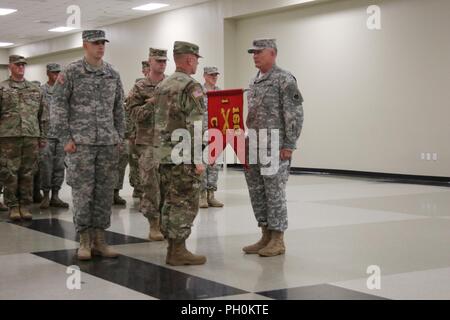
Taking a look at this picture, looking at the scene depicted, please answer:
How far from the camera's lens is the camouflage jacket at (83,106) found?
5.63m

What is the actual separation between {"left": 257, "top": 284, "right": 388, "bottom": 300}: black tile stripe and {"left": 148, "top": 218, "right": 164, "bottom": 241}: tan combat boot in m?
2.34

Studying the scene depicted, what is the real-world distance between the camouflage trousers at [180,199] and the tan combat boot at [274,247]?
0.79 meters

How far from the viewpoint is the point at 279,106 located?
19.2 ft

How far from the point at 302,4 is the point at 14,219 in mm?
9472

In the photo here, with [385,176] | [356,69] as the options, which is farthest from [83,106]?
[356,69]

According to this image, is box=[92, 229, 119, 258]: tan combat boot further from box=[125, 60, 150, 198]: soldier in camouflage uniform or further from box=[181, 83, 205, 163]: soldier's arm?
box=[125, 60, 150, 198]: soldier in camouflage uniform

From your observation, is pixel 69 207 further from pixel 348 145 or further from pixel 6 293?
pixel 348 145

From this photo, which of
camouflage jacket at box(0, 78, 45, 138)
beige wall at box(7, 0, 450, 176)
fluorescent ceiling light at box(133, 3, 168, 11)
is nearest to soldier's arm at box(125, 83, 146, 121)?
camouflage jacket at box(0, 78, 45, 138)

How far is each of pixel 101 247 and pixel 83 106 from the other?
1.24 metres

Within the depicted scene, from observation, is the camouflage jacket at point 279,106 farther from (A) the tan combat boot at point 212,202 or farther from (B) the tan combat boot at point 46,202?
(B) the tan combat boot at point 46,202

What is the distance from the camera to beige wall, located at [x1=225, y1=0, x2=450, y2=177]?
507 inches

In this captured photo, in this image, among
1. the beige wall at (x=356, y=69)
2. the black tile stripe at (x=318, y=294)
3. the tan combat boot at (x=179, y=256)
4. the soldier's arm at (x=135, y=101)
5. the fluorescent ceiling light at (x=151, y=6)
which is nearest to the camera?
the black tile stripe at (x=318, y=294)

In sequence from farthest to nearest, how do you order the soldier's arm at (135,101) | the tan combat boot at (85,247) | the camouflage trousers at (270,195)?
the soldier's arm at (135,101) → the camouflage trousers at (270,195) → the tan combat boot at (85,247)

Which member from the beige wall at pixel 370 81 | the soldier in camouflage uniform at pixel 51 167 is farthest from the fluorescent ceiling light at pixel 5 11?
the soldier in camouflage uniform at pixel 51 167
